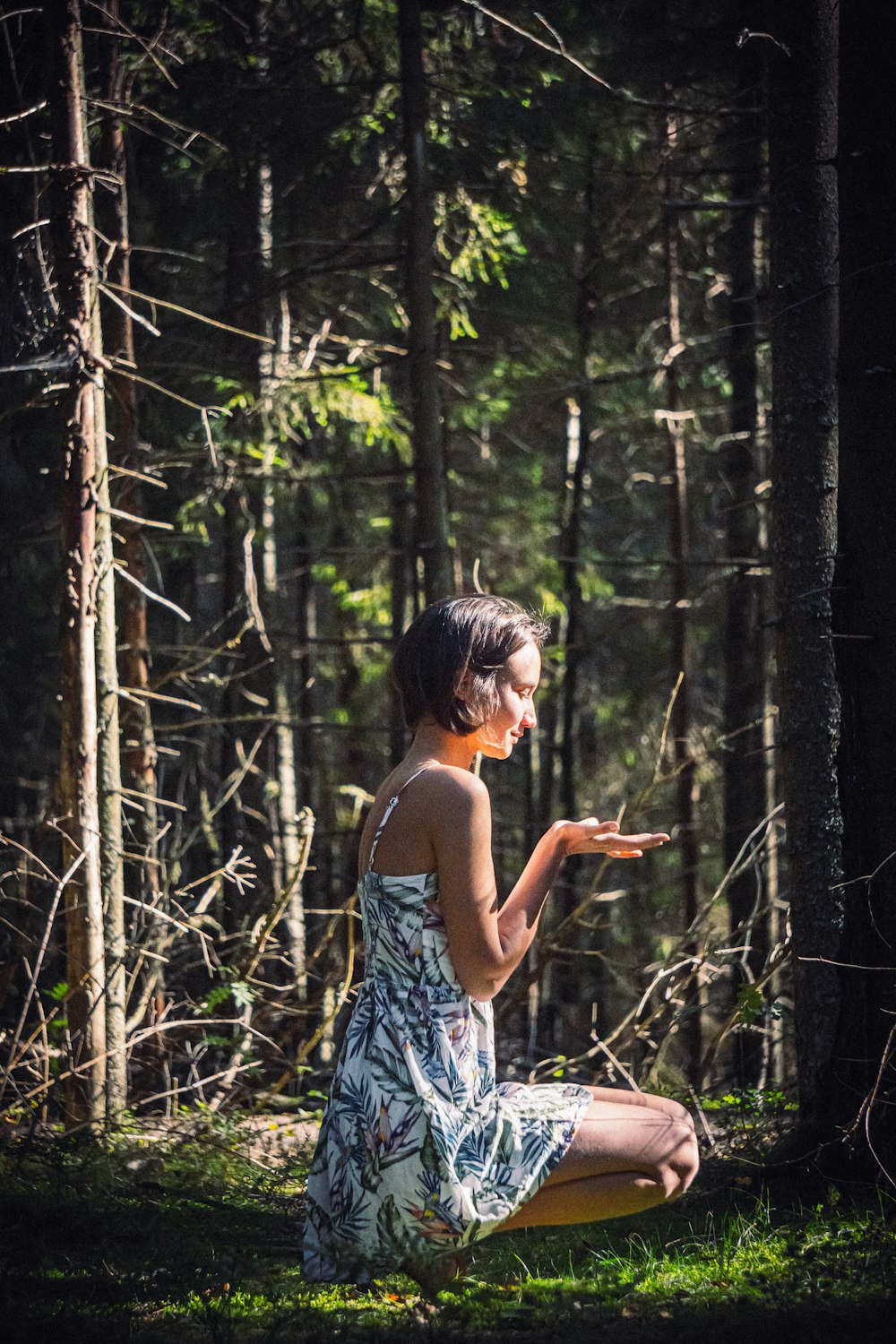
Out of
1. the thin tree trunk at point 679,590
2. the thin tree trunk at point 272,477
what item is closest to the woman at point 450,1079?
the thin tree trunk at point 272,477

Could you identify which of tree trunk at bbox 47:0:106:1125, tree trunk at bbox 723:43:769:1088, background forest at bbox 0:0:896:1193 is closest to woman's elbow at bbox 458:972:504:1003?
background forest at bbox 0:0:896:1193

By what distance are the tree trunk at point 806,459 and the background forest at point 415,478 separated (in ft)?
0.05

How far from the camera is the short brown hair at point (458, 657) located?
3072mm

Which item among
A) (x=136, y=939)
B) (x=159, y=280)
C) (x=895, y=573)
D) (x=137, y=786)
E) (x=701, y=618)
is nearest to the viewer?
(x=895, y=573)

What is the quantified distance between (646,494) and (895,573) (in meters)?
11.0

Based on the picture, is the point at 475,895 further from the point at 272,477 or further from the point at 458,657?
the point at 272,477

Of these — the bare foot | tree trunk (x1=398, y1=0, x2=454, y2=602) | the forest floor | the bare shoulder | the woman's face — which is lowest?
the forest floor

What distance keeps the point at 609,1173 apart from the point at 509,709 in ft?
4.23

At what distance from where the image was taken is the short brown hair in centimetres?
307

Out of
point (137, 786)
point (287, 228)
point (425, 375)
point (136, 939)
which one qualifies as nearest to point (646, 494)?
point (287, 228)

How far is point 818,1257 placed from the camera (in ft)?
10.8

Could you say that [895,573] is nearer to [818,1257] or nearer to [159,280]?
[818,1257]

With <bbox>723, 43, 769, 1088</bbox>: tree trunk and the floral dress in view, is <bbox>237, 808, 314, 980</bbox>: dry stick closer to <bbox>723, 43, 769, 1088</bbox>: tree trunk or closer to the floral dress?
the floral dress

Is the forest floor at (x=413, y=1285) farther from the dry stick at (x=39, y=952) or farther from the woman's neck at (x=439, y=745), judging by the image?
the woman's neck at (x=439, y=745)
